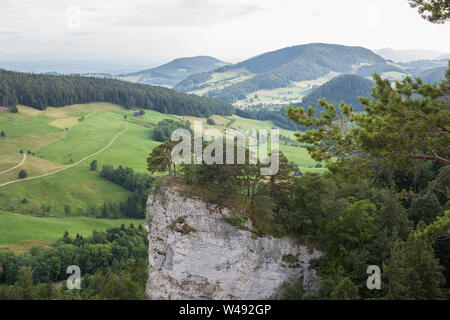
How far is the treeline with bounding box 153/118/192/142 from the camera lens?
146 m

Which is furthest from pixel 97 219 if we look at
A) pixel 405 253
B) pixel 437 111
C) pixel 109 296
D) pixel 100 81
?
pixel 100 81

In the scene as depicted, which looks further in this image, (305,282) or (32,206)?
(32,206)

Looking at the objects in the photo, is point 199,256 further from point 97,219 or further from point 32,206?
point 32,206

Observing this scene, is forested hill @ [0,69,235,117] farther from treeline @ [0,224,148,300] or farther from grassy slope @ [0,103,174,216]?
treeline @ [0,224,148,300]

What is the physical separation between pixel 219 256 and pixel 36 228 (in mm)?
71305

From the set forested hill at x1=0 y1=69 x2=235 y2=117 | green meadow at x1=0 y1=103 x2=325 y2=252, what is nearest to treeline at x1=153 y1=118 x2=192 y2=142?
green meadow at x1=0 y1=103 x2=325 y2=252

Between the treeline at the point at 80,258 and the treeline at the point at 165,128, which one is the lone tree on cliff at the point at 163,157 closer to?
the treeline at the point at 80,258

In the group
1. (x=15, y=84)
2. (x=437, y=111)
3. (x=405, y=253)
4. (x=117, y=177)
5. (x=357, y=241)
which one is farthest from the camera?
(x=15, y=84)

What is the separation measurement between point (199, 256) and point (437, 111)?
24608mm

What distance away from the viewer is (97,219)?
314ft

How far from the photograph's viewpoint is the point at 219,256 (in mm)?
32469

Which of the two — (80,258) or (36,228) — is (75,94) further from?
(80,258)

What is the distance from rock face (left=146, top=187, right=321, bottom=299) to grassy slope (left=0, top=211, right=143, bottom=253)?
60.3m
